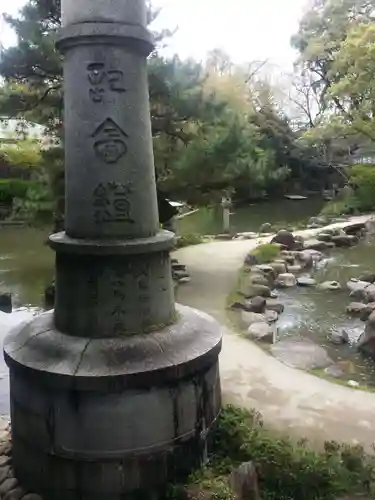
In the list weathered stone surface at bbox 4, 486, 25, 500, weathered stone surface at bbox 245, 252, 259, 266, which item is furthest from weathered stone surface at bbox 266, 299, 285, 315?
weathered stone surface at bbox 4, 486, 25, 500

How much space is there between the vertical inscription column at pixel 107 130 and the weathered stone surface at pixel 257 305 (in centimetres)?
434

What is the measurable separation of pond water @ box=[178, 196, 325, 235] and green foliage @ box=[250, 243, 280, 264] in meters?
4.05

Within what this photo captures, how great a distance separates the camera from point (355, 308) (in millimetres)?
7859

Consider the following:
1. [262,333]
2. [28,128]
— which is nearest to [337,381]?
[262,333]

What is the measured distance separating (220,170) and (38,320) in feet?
17.3

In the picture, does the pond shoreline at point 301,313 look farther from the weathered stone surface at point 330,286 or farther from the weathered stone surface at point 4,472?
the weathered stone surface at point 4,472

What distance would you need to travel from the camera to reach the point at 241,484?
133 inches

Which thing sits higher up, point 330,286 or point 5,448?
point 330,286

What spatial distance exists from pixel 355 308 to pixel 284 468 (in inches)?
186

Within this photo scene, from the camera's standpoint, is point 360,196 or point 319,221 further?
point 360,196

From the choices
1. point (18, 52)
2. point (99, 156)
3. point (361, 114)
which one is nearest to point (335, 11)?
point (361, 114)

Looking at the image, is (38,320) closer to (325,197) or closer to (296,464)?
(296,464)

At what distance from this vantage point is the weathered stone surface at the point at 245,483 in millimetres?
3367

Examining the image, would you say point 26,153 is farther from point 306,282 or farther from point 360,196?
point 360,196
